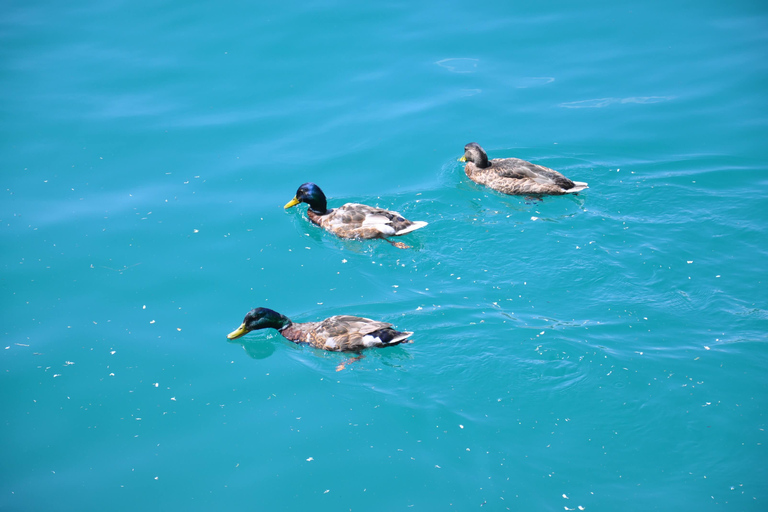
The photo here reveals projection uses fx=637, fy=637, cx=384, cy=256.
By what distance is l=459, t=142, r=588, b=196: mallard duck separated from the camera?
1068cm

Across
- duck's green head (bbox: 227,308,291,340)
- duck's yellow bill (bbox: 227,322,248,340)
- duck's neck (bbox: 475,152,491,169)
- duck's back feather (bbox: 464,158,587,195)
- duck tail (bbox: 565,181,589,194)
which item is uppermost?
duck's neck (bbox: 475,152,491,169)

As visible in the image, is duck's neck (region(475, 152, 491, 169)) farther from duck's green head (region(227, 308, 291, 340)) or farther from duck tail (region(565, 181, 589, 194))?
duck's green head (region(227, 308, 291, 340))

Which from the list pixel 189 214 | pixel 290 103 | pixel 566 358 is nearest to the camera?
pixel 566 358

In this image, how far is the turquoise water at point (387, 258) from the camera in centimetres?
709

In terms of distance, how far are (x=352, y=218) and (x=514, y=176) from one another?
2.95m

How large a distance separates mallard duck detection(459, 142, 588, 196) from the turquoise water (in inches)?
9.7

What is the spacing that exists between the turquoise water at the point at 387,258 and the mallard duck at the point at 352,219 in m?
0.28

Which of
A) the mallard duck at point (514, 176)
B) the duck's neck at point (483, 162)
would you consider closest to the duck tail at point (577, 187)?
the mallard duck at point (514, 176)

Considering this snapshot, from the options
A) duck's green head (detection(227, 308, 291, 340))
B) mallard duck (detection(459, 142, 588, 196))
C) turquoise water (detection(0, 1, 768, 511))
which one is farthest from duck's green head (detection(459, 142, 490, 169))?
duck's green head (detection(227, 308, 291, 340))

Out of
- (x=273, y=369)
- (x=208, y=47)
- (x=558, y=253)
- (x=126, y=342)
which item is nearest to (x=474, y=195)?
(x=558, y=253)

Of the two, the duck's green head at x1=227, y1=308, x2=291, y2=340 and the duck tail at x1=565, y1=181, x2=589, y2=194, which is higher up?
the duck tail at x1=565, y1=181, x2=589, y2=194

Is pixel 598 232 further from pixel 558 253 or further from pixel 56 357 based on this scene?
pixel 56 357

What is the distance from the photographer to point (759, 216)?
32.7ft

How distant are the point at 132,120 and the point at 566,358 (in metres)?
10.2
